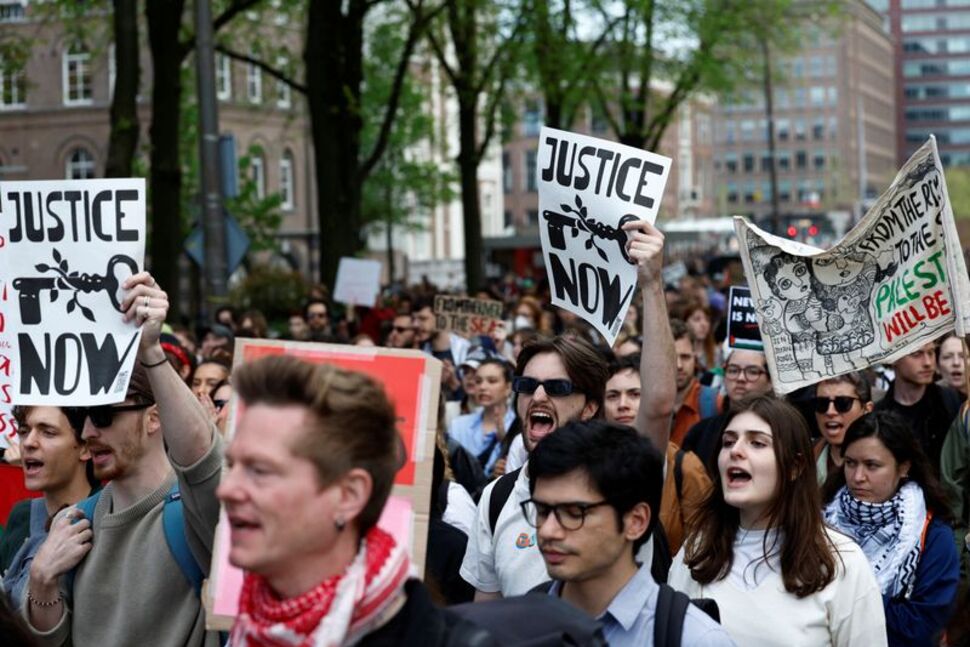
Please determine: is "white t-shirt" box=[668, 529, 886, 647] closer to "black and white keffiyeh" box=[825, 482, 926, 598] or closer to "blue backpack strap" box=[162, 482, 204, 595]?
"black and white keffiyeh" box=[825, 482, 926, 598]

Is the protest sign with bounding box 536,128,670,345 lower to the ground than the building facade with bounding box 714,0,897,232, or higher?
lower

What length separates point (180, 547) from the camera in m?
4.59

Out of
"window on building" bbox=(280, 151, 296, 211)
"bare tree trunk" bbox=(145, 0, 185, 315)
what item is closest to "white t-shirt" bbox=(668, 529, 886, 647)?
"bare tree trunk" bbox=(145, 0, 185, 315)

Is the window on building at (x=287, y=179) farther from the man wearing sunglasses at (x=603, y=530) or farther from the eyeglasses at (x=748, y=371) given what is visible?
the man wearing sunglasses at (x=603, y=530)

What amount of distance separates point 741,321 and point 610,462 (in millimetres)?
5285

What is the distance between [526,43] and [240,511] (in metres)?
27.0

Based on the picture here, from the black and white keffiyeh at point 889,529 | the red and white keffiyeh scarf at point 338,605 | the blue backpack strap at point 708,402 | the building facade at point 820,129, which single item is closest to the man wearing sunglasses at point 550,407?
the black and white keffiyeh at point 889,529

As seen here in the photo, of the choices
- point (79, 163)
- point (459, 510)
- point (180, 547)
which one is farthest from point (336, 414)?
point (79, 163)

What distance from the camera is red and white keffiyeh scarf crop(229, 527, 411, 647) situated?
2.89 metres

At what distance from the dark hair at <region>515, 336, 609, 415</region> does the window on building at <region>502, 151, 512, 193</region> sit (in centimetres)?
10167

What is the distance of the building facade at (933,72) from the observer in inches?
7372

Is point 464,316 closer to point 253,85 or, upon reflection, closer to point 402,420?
point 402,420

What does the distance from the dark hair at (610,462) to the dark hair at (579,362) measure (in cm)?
148

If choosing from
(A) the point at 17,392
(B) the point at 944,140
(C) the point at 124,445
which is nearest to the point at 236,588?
(C) the point at 124,445
